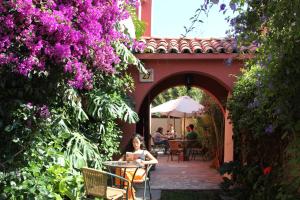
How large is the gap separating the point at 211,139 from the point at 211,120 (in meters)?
0.72

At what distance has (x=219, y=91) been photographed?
1402 centimetres

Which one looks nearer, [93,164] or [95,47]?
[95,47]

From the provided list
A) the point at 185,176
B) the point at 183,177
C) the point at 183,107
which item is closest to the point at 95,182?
the point at 183,177

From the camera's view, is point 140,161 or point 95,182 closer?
point 95,182

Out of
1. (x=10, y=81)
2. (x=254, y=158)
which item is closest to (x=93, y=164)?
(x=10, y=81)

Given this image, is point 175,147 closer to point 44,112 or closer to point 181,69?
point 181,69

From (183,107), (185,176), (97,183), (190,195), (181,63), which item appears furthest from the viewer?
(183,107)

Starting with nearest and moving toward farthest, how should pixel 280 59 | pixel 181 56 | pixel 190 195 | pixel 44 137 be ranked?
pixel 280 59, pixel 44 137, pixel 190 195, pixel 181 56

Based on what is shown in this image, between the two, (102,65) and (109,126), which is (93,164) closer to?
(109,126)

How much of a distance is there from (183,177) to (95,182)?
6.52 metres

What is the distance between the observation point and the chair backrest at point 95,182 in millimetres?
6133

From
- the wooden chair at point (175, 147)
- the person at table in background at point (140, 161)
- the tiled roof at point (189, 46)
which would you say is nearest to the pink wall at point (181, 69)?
the tiled roof at point (189, 46)

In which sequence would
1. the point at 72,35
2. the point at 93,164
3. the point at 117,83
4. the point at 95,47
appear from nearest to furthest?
1. the point at 72,35
2. the point at 95,47
3. the point at 93,164
4. the point at 117,83

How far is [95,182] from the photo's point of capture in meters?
6.23
